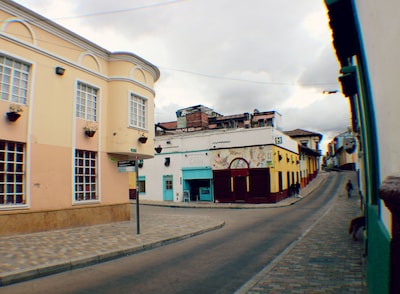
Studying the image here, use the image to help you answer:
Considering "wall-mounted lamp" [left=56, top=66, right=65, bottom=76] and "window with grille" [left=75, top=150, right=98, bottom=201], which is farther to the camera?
"window with grille" [left=75, top=150, right=98, bottom=201]

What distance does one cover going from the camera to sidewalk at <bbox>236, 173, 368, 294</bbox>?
5.41 meters

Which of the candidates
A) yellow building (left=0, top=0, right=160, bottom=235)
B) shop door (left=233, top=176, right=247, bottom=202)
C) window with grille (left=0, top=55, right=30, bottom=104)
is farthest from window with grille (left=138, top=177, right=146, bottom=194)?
window with grille (left=0, top=55, right=30, bottom=104)

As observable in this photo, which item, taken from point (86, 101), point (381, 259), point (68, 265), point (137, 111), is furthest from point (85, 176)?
point (381, 259)

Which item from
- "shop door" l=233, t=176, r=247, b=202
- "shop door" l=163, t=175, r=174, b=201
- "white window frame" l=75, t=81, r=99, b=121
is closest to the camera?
"white window frame" l=75, t=81, r=99, b=121

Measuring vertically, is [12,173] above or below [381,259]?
above

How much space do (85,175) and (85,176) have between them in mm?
59

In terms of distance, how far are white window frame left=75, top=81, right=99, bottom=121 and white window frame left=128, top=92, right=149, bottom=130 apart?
5.39ft

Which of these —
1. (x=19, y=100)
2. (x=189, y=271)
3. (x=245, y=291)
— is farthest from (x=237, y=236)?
(x=19, y=100)

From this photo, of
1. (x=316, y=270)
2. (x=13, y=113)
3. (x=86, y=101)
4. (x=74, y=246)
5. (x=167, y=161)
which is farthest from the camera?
(x=167, y=161)

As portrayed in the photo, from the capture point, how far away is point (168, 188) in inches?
1151

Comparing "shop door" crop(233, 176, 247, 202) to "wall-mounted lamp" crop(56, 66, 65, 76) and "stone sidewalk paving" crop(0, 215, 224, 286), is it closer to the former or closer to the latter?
"stone sidewalk paving" crop(0, 215, 224, 286)

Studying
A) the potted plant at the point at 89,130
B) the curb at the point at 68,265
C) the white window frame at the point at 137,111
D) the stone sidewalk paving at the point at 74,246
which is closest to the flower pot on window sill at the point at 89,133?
the potted plant at the point at 89,130

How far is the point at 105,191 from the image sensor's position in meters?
13.8

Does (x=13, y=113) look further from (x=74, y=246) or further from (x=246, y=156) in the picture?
(x=246, y=156)
